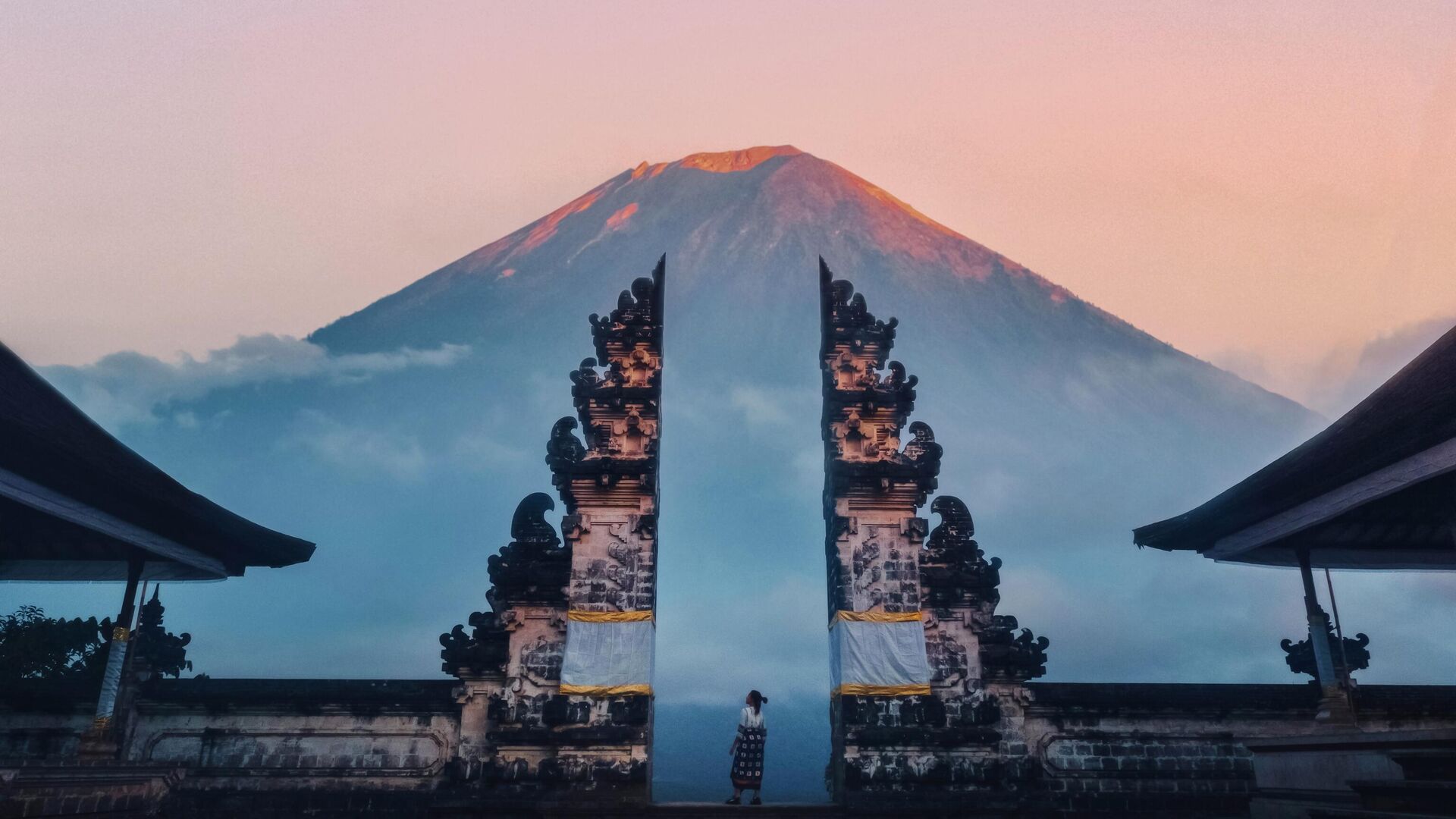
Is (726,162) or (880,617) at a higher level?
(726,162)

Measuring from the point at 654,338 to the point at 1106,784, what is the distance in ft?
30.9

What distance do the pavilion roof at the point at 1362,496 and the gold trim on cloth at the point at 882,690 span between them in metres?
4.26

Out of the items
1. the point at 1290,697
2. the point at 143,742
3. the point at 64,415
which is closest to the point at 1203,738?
the point at 1290,697

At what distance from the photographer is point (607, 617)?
43.4 feet

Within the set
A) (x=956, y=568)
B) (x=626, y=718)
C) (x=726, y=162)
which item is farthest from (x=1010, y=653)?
(x=726, y=162)

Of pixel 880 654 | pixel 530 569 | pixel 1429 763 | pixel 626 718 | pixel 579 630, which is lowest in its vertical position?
pixel 1429 763

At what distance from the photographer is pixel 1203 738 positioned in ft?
42.2

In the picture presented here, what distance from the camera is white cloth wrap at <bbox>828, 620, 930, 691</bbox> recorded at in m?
13.0

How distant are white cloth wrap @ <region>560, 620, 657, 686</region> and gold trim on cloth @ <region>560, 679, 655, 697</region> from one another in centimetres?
3

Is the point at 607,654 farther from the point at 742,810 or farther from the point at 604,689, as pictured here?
the point at 742,810

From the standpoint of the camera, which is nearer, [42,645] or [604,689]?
[604,689]

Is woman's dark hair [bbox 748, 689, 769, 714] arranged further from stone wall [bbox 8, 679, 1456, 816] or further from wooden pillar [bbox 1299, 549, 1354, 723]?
wooden pillar [bbox 1299, 549, 1354, 723]

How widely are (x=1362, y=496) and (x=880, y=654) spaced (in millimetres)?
6285

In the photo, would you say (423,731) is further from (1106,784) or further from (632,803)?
(1106,784)
